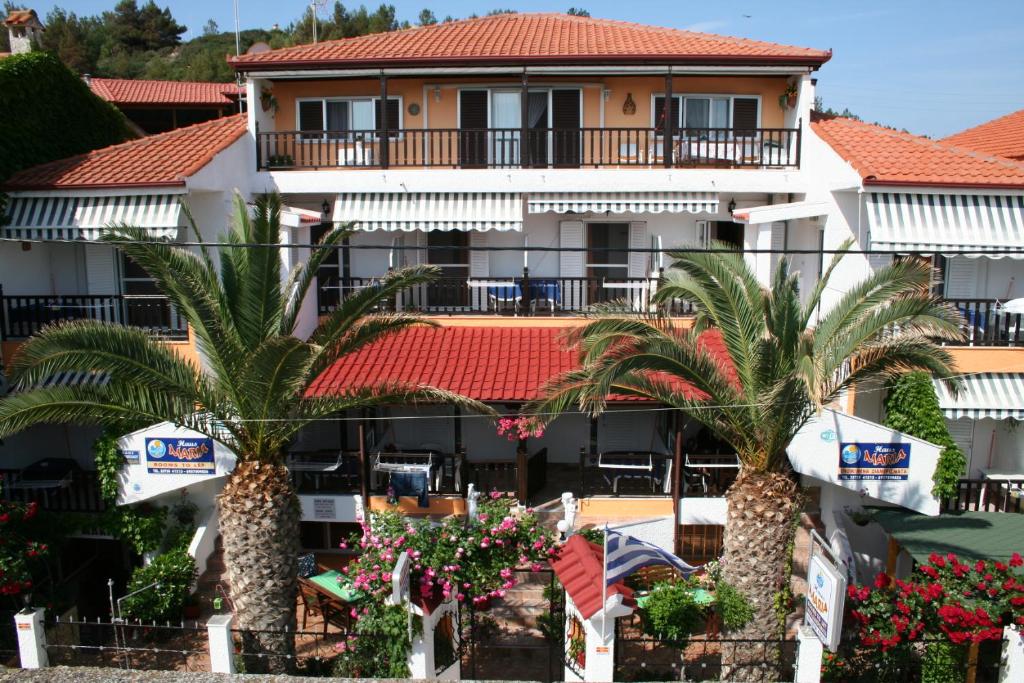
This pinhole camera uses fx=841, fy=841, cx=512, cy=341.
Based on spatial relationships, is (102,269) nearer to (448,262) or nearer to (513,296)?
(448,262)

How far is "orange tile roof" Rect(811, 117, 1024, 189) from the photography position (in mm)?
16047

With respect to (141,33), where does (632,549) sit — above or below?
below

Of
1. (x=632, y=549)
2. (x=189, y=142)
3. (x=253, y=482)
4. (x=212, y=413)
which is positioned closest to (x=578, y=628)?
(x=632, y=549)

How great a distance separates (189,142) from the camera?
19.2 meters

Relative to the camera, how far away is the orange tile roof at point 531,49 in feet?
61.8

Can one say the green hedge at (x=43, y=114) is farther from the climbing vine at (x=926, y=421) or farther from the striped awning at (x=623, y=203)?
the climbing vine at (x=926, y=421)

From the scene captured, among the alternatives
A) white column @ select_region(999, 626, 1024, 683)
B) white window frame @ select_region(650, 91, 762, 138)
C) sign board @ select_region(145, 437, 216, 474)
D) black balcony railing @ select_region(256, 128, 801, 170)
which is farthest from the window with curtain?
white column @ select_region(999, 626, 1024, 683)

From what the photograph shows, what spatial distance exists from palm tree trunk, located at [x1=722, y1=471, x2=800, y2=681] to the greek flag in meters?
1.03

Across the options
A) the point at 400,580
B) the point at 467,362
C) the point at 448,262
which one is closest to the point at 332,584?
the point at 400,580

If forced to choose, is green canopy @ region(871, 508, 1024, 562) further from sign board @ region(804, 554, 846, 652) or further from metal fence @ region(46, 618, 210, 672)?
metal fence @ region(46, 618, 210, 672)

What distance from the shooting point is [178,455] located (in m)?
15.3

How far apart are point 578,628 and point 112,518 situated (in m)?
9.24

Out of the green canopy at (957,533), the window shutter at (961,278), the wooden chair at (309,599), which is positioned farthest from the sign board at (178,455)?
the window shutter at (961,278)

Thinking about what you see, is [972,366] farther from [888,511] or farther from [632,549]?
[632,549]
